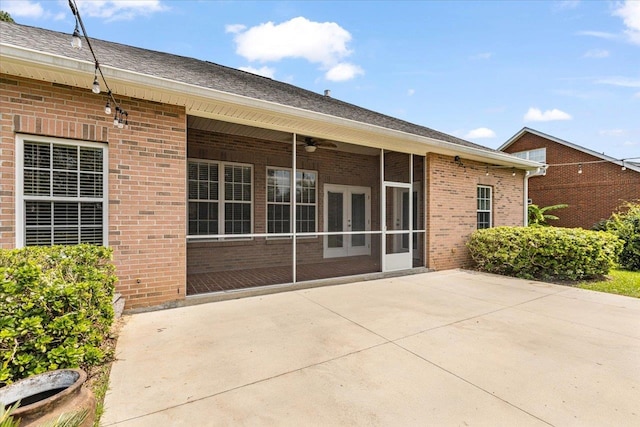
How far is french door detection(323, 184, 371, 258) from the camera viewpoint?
9617mm

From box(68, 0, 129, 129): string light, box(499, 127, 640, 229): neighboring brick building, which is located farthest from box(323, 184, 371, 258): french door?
box(499, 127, 640, 229): neighboring brick building

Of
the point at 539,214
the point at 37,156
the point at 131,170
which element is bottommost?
the point at 539,214

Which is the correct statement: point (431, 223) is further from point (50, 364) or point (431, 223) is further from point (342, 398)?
point (50, 364)

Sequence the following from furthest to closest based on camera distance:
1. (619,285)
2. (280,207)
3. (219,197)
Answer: (280,207), (219,197), (619,285)

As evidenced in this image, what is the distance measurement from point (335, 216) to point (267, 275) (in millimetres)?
3413

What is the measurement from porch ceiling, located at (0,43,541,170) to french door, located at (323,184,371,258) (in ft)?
9.41

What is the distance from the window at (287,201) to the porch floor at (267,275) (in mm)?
1183

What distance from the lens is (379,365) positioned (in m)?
2.93

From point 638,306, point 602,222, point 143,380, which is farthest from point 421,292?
point 602,222

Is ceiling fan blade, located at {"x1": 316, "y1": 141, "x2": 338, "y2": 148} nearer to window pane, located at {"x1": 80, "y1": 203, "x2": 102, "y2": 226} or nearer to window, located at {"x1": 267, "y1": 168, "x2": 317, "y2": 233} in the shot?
window, located at {"x1": 267, "y1": 168, "x2": 317, "y2": 233}

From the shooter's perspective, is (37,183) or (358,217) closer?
(37,183)

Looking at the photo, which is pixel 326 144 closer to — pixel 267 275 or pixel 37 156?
pixel 267 275

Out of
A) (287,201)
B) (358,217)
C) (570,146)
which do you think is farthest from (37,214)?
(570,146)

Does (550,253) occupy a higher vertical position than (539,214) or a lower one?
lower
